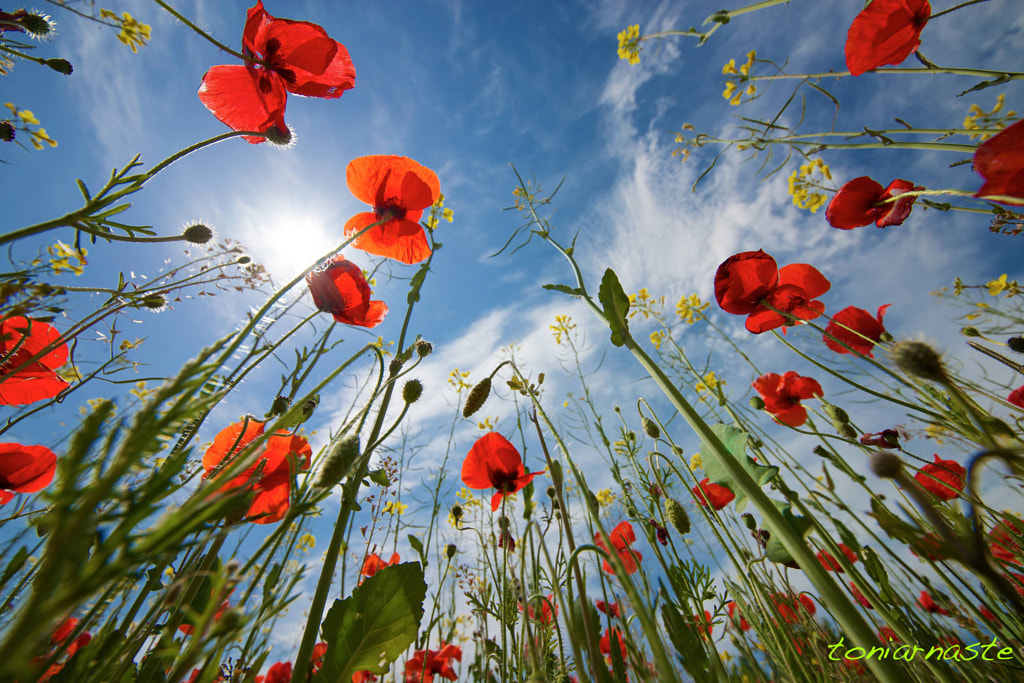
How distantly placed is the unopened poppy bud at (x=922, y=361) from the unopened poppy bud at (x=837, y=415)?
152 centimetres

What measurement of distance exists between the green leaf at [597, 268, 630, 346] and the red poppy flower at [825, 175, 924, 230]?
145cm

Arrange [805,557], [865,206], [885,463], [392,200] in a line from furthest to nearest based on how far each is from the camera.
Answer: [865,206]
[392,200]
[805,557]
[885,463]

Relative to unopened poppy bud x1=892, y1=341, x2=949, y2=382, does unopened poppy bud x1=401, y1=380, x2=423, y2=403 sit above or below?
above

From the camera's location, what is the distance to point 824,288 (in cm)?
176

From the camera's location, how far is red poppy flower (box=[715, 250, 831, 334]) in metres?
1.58

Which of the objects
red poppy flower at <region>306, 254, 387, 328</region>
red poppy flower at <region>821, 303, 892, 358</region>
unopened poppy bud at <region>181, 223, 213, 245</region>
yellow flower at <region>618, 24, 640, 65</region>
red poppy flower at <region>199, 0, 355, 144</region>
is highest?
yellow flower at <region>618, 24, 640, 65</region>

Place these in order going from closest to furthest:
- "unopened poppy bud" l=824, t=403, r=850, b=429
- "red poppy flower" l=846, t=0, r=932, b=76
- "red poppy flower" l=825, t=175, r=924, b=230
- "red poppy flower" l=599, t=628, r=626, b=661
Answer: "red poppy flower" l=599, t=628, r=626, b=661 < "red poppy flower" l=846, t=0, r=932, b=76 < "red poppy flower" l=825, t=175, r=924, b=230 < "unopened poppy bud" l=824, t=403, r=850, b=429

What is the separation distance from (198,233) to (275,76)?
697mm

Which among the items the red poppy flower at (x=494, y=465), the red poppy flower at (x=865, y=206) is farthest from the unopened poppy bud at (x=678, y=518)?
the red poppy flower at (x=865, y=206)

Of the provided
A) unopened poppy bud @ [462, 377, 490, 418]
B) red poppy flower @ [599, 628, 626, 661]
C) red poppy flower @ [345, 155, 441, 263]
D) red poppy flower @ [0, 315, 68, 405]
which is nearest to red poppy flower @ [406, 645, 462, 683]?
red poppy flower @ [599, 628, 626, 661]

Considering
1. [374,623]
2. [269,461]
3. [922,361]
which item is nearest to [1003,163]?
[922,361]

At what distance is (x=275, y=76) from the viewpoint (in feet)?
4.84

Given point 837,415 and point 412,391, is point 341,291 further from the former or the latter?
point 837,415

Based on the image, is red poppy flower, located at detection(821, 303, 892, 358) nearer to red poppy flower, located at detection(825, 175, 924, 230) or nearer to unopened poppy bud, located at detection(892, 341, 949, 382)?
red poppy flower, located at detection(825, 175, 924, 230)
